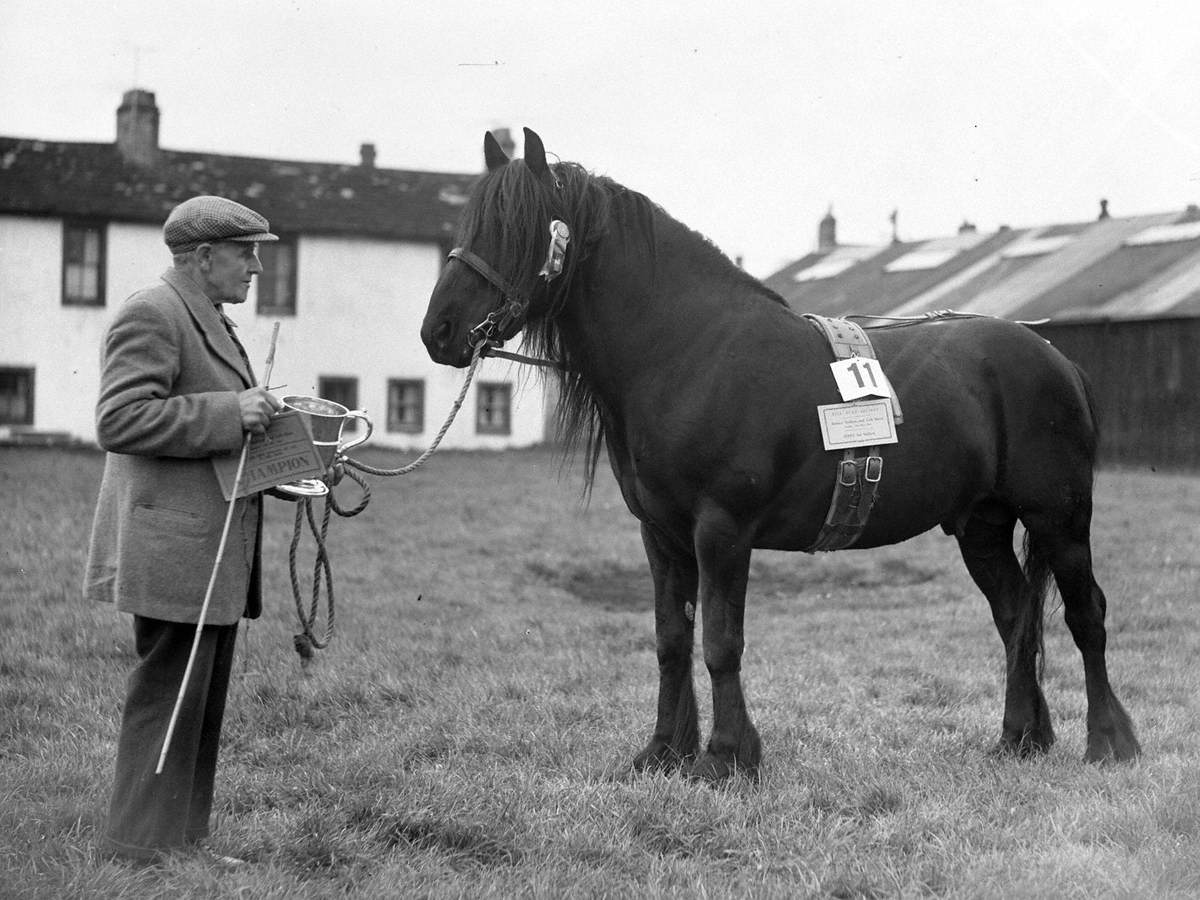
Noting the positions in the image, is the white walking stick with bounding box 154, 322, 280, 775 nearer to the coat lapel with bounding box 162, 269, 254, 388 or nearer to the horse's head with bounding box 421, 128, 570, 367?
the coat lapel with bounding box 162, 269, 254, 388

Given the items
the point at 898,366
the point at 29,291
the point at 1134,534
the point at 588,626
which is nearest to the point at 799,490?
the point at 898,366

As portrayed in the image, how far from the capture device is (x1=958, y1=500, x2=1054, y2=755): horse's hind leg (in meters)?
5.52

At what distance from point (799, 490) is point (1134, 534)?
8.76 meters

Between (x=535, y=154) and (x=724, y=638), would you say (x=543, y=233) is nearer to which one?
(x=535, y=154)

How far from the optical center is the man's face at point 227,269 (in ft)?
12.7

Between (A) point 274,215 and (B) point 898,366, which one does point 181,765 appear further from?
(A) point 274,215

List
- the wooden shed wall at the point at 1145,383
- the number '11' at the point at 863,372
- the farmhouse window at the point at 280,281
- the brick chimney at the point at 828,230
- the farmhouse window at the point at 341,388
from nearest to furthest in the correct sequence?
the number '11' at the point at 863,372 → the wooden shed wall at the point at 1145,383 → the farmhouse window at the point at 280,281 → the farmhouse window at the point at 341,388 → the brick chimney at the point at 828,230

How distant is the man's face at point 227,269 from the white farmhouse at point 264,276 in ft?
71.3

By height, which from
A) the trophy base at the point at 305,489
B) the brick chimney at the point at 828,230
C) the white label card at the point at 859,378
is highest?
the brick chimney at the point at 828,230

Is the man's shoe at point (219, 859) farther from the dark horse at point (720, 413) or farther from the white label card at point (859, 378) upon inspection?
the white label card at point (859, 378)

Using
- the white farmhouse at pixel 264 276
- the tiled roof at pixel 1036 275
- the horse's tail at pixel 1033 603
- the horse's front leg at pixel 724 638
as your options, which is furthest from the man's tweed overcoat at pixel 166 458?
the white farmhouse at pixel 264 276

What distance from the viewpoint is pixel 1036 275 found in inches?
1048

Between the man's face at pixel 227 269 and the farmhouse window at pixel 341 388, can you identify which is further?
the farmhouse window at pixel 341 388

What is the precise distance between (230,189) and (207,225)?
2634 centimetres
